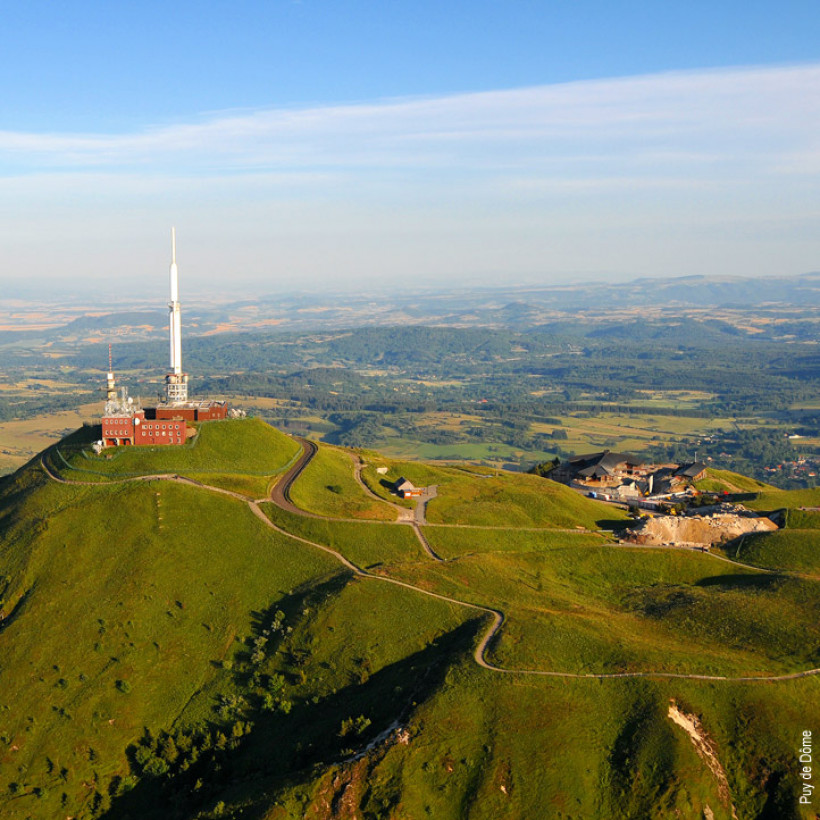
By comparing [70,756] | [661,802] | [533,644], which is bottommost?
[70,756]

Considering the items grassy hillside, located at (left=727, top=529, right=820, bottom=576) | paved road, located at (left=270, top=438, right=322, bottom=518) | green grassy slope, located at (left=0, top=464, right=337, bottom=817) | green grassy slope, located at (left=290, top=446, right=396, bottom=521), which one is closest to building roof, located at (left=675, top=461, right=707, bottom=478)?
grassy hillside, located at (left=727, top=529, right=820, bottom=576)

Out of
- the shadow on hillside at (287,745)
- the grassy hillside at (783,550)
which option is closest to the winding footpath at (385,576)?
the grassy hillside at (783,550)

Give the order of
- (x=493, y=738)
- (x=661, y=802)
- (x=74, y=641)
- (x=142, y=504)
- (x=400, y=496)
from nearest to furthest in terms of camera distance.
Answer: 1. (x=661, y=802)
2. (x=493, y=738)
3. (x=74, y=641)
4. (x=142, y=504)
5. (x=400, y=496)

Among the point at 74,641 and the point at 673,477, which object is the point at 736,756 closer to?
the point at 74,641

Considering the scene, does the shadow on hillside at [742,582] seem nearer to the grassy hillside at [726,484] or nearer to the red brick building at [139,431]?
the grassy hillside at [726,484]

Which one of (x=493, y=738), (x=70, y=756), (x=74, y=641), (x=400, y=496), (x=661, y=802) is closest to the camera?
(x=661, y=802)

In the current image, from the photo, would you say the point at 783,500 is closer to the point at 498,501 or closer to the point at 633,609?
the point at 498,501

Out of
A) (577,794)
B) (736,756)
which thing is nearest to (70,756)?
(577,794)
